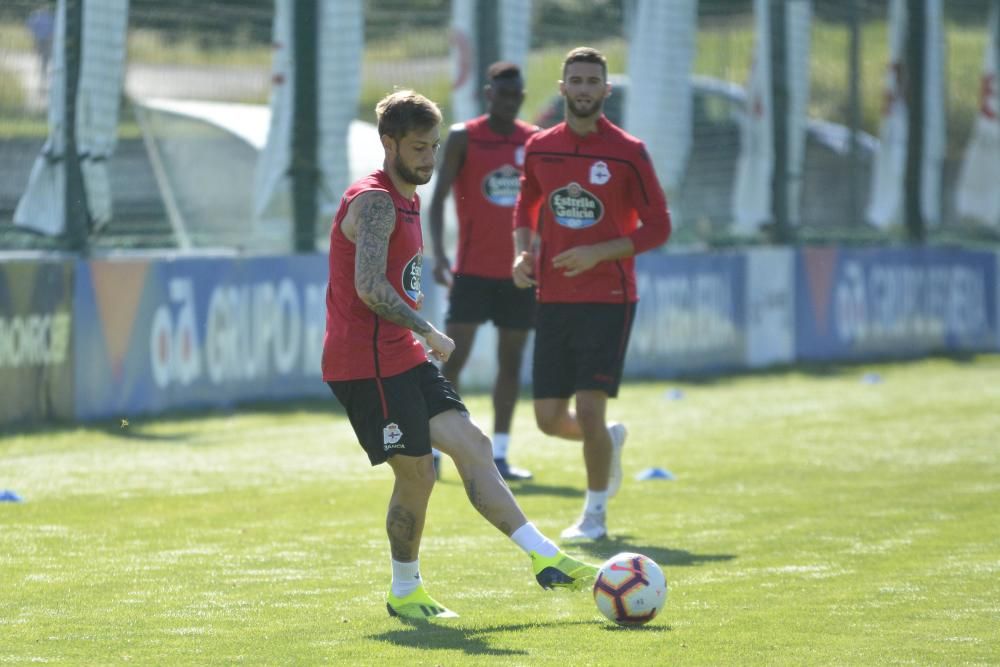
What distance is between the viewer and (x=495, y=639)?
19.5 feet

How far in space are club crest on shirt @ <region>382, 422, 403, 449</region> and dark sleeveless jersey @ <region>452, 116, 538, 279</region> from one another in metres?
4.33

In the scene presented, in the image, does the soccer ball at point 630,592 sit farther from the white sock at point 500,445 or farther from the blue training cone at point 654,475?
the blue training cone at point 654,475

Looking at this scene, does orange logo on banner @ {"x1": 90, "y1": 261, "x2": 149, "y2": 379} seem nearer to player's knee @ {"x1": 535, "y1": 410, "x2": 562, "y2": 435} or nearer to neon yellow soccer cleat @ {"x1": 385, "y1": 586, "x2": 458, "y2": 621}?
player's knee @ {"x1": 535, "y1": 410, "x2": 562, "y2": 435}

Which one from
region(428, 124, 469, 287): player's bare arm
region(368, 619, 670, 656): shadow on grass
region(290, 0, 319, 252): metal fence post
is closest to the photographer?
region(368, 619, 670, 656): shadow on grass

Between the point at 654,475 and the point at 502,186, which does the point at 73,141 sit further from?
the point at 654,475

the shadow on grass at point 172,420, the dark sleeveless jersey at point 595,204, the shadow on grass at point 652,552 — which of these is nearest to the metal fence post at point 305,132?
the shadow on grass at point 172,420

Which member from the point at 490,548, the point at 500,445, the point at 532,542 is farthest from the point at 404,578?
the point at 500,445

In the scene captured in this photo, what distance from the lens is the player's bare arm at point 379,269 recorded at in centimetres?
610

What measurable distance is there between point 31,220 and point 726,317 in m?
8.72

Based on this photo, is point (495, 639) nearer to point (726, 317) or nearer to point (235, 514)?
point (235, 514)

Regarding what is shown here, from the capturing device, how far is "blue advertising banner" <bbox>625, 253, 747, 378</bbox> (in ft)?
59.5

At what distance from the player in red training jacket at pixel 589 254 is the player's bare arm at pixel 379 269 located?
2.09 meters

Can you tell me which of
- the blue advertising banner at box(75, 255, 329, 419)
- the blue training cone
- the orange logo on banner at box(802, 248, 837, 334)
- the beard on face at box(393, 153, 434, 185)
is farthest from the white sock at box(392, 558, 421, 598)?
the orange logo on banner at box(802, 248, 837, 334)

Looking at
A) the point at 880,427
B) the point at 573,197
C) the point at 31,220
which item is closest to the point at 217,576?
the point at 573,197
